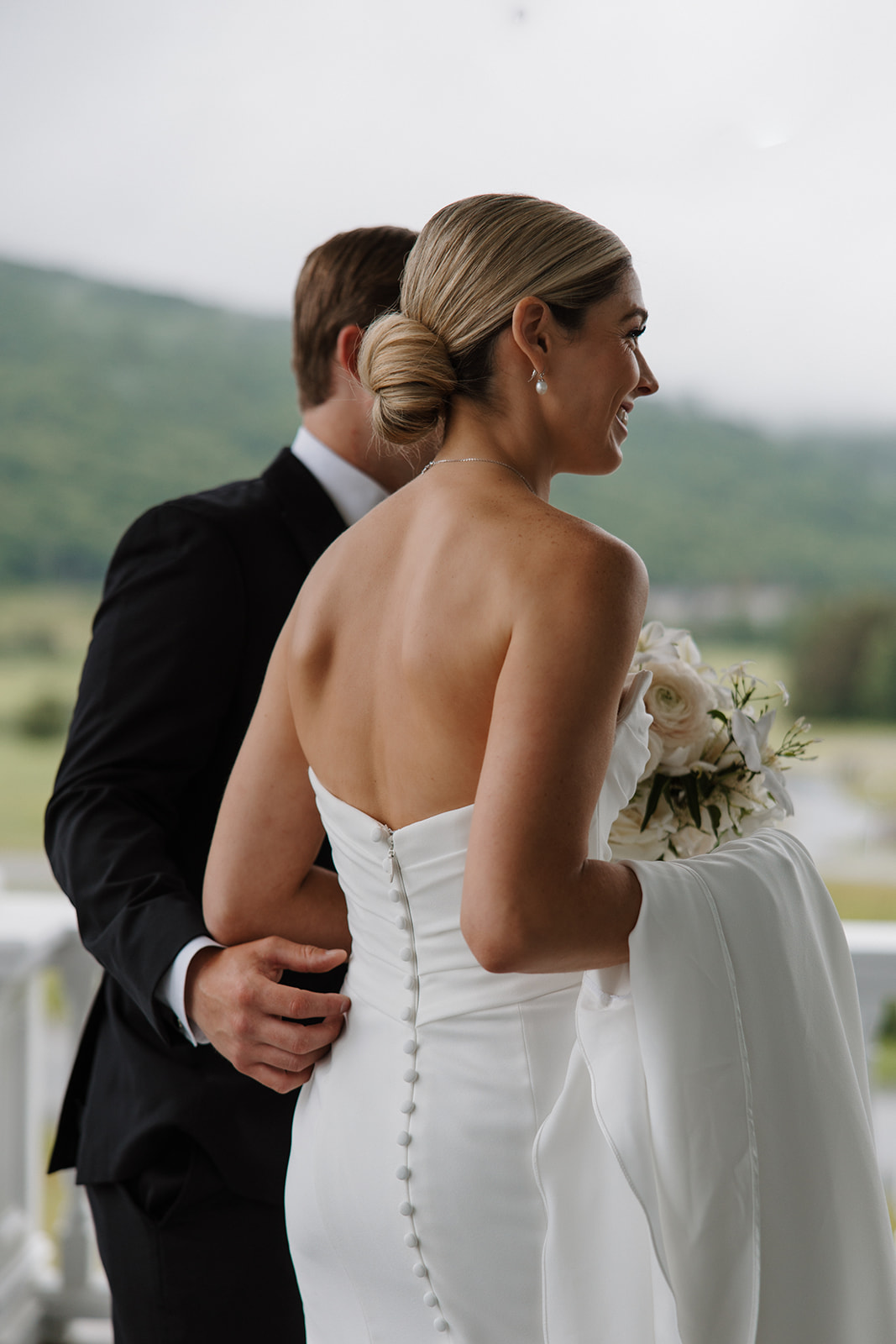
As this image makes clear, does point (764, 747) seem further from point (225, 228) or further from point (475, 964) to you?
point (225, 228)

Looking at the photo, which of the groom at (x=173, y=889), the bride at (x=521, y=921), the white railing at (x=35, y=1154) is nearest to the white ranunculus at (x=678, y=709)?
the bride at (x=521, y=921)

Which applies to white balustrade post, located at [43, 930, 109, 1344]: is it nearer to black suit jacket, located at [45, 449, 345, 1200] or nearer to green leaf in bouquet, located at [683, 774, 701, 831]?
black suit jacket, located at [45, 449, 345, 1200]

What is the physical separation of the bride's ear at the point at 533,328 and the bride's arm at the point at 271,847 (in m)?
0.38

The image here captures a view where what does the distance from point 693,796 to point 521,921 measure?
50cm

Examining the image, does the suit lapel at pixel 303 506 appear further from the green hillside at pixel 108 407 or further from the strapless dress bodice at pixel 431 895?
the green hillside at pixel 108 407

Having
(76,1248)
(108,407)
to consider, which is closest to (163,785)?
(76,1248)

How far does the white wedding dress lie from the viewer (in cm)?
94

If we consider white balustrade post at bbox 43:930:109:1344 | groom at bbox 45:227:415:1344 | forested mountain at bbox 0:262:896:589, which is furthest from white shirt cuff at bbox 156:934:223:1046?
forested mountain at bbox 0:262:896:589

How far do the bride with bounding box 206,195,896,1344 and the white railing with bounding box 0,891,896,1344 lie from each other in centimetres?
130

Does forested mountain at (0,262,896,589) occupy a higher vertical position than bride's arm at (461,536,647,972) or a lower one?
lower

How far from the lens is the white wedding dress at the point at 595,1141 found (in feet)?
3.10

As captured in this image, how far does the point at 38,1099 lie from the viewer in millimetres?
2434

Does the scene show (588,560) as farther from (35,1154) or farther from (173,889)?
(35,1154)

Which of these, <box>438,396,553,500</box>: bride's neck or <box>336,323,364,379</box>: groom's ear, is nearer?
<box>438,396,553,500</box>: bride's neck
